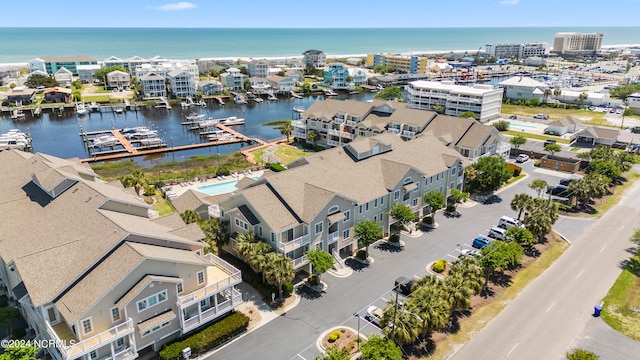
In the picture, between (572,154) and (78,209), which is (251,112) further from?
(78,209)

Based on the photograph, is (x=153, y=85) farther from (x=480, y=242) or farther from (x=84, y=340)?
(x=84, y=340)

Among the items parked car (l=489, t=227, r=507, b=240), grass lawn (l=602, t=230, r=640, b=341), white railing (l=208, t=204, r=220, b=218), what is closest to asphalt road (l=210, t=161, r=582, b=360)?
parked car (l=489, t=227, r=507, b=240)

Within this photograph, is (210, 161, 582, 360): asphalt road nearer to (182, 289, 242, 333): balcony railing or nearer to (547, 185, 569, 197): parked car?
(182, 289, 242, 333): balcony railing

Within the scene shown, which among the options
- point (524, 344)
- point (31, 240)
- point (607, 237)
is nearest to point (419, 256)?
point (524, 344)

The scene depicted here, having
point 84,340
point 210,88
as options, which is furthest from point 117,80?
point 84,340

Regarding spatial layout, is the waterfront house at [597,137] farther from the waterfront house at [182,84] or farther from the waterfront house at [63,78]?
the waterfront house at [63,78]

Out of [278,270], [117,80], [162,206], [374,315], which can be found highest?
[117,80]

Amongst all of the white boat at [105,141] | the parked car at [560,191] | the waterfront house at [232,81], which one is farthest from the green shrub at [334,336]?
the waterfront house at [232,81]
